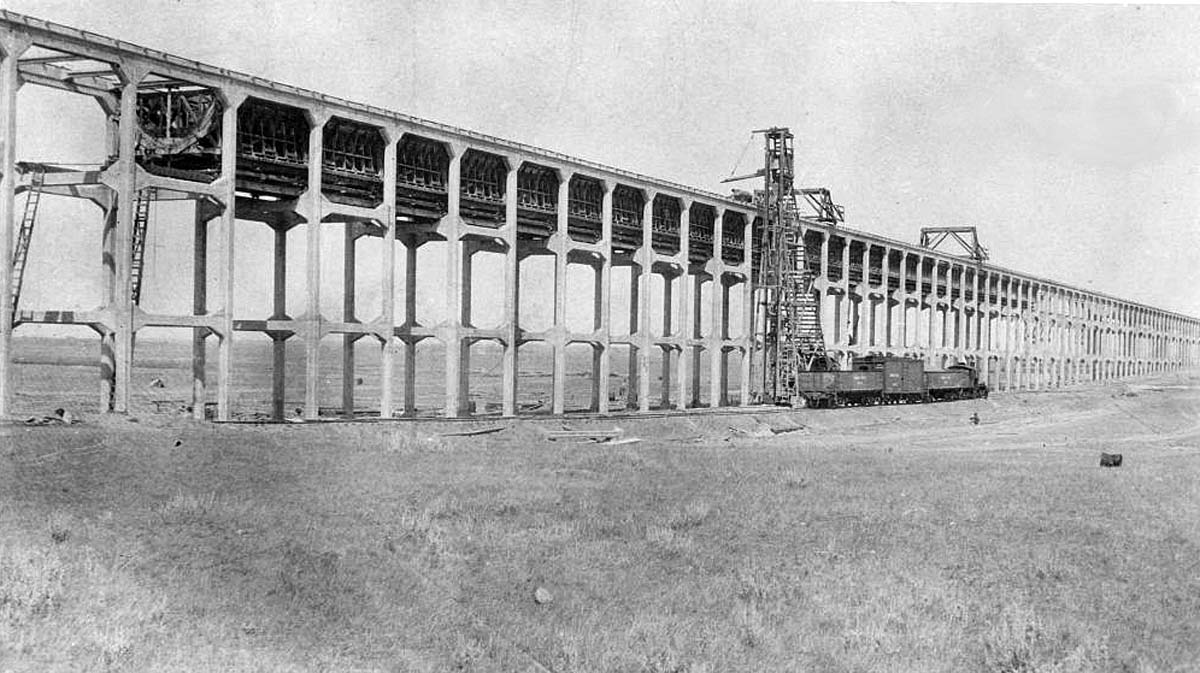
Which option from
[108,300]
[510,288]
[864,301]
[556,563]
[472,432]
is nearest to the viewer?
[556,563]

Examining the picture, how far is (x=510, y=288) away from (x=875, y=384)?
23.0 metres

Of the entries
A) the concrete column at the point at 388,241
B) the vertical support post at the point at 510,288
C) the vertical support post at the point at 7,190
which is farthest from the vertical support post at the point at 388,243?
the vertical support post at the point at 7,190

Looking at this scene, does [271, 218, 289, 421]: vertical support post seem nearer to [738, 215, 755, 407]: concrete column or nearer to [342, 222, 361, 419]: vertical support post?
[342, 222, 361, 419]: vertical support post

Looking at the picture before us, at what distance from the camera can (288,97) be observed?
27.1 m

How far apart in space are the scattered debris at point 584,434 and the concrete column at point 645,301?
10.7m

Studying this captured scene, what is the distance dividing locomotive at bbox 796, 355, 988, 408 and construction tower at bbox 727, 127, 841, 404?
1.98 m

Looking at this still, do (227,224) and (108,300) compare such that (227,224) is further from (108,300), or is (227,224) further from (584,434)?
(584,434)

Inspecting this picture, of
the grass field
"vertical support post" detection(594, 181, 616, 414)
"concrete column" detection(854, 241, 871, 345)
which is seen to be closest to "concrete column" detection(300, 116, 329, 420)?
the grass field

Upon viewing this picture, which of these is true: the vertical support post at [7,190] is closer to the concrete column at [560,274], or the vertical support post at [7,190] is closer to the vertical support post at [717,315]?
the concrete column at [560,274]

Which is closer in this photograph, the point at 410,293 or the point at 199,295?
the point at 199,295

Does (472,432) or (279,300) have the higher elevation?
(279,300)

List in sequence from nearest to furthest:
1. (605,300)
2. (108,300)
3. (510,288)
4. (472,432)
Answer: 1. (108,300)
2. (472,432)
3. (510,288)
4. (605,300)

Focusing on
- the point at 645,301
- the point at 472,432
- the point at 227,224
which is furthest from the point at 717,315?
the point at 227,224

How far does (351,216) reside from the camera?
29.8m
